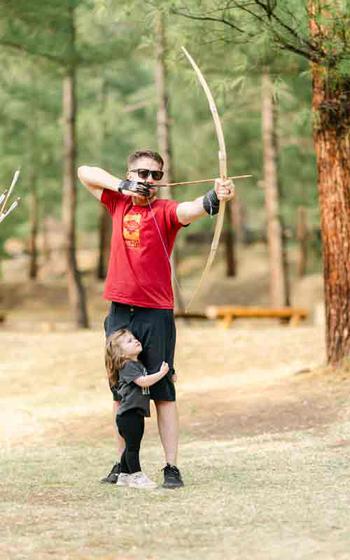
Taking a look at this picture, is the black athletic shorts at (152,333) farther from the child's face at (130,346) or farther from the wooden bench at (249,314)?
the wooden bench at (249,314)

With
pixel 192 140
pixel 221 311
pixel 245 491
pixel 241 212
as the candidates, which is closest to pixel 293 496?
pixel 245 491

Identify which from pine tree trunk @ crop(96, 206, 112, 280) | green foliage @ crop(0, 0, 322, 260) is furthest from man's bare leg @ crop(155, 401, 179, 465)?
pine tree trunk @ crop(96, 206, 112, 280)

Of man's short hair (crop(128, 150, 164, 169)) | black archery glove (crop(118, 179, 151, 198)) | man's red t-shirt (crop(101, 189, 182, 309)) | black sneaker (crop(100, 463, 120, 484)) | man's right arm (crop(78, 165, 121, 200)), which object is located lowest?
black sneaker (crop(100, 463, 120, 484))

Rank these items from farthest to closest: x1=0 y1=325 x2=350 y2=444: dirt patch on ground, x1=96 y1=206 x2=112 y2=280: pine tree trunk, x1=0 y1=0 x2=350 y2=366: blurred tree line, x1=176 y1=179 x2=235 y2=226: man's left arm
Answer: x1=96 y1=206 x2=112 y2=280: pine tree trunk < x1=0 y1=0 x2=350 y2=366: blurred tree line < x1=0 y1=325 x2=350 y2=444: dirt patch on ground < x1=176 y1=179 x2=235 y2=226: man's left arm

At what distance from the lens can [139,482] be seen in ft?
19.6

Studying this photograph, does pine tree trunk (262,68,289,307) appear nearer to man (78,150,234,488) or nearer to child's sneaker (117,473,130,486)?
man (78,150,234,488)

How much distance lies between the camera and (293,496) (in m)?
5.64

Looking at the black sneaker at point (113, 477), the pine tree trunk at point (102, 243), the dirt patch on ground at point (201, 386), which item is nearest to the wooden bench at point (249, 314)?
the dirt patch on ground at point (201, 386)

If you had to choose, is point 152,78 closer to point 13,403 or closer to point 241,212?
point 241,212

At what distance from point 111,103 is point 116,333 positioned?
74.6ft

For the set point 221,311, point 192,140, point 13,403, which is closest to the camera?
point 13,403

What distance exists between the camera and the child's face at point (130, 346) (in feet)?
19.4

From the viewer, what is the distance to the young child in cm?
590

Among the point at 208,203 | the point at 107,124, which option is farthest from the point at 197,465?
the point at 107,124
